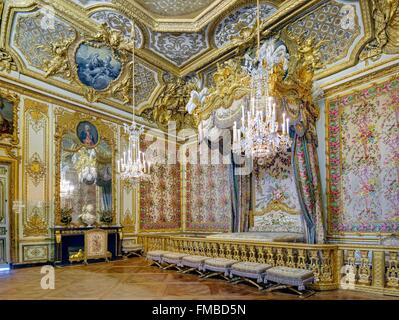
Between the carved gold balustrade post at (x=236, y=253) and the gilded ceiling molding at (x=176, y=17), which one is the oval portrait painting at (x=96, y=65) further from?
the carved gold balustrade post at (x=236, y=253)

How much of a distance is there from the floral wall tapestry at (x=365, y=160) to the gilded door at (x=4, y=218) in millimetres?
6700

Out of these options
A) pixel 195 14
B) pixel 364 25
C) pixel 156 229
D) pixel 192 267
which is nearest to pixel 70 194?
pixel 156 229

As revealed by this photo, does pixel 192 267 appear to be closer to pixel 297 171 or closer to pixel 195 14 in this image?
pixel 297 171

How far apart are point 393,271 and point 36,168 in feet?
23.2

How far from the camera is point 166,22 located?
6594mm

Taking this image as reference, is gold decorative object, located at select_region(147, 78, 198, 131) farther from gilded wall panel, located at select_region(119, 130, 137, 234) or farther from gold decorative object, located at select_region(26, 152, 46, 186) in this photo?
gold decorative object, located at select_region(26, 152, 46, 186)

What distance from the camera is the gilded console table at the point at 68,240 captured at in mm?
6711

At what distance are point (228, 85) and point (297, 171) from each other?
2078mm

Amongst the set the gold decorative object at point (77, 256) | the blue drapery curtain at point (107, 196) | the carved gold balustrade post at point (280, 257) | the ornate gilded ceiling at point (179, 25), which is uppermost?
the ornate gilded ceiling at point (179, 25)

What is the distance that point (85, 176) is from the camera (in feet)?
25.3

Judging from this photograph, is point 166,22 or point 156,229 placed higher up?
point 166,22

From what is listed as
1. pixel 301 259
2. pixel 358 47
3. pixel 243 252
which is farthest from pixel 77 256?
pixel 358 47

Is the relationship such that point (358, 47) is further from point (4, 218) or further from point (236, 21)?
point (4, 218)

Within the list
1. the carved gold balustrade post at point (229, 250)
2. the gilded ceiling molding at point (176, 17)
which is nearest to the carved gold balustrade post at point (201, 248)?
the carved gold balustrade post at point (229, 250)
